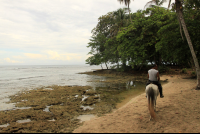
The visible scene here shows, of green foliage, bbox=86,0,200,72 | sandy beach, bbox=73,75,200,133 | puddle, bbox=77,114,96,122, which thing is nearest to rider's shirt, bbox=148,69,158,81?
sandy beach, bbox=73,75,200,133

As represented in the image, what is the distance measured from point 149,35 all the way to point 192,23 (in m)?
12.4

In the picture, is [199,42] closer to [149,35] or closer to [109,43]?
[149,35]

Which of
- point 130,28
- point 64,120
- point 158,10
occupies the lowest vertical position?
point 64,120

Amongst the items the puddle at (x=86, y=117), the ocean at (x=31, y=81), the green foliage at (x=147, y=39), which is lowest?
the puddle at (x=86, y=117)

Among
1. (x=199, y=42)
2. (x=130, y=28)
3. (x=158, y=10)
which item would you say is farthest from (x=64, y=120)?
(x=158, y=10)

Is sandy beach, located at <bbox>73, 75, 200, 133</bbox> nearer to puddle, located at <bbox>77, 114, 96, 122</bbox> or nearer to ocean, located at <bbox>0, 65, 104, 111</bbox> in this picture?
puddle, located at <bbox>77, 114, 96, 122</bbox>

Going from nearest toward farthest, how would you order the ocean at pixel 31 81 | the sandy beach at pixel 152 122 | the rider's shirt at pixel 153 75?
the sandy beach at pixel 152 122 → the rider's shirt at pixel 153 75 → the ocean at pixel 31 81

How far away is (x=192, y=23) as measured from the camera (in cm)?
1284

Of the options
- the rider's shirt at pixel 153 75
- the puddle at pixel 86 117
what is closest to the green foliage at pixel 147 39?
the rider's shirt at pixel 153 75

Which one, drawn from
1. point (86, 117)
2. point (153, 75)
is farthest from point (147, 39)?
point (86, 117)

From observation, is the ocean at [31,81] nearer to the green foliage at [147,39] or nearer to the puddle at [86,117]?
the puddle at [86,117]

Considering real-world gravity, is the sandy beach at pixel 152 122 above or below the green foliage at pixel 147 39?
below

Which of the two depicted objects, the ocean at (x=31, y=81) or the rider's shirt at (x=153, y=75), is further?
the ocean at (x=31, y=81)

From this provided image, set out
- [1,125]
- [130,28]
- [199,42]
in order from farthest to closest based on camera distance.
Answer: [130,28]
[199,42]
[1,125]
